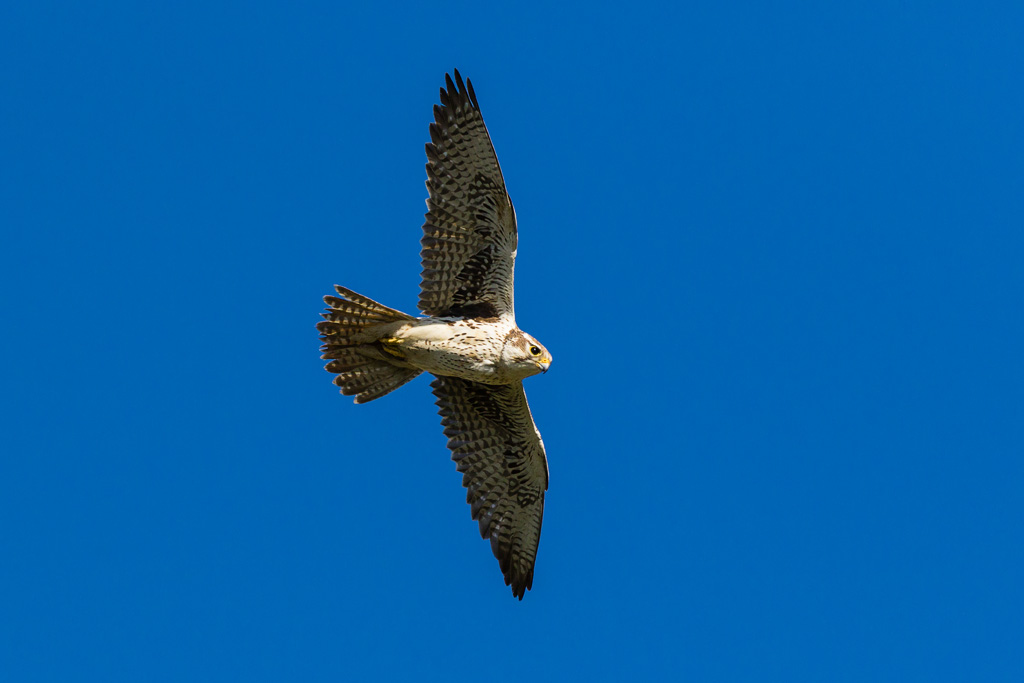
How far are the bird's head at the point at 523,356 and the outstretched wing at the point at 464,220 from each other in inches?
A: 14.7

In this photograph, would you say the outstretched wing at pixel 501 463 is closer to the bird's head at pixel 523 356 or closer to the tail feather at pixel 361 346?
the bird's head at pixel 523 356

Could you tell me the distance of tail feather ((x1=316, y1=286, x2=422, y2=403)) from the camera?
38.4 ft

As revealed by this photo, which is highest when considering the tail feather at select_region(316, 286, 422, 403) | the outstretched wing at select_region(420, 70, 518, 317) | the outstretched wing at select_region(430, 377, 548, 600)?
the outstretched wing at select_region(420, 70, 518, 317)

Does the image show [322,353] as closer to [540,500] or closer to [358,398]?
[358,398]

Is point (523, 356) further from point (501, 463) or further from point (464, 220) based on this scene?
point (501, 463)

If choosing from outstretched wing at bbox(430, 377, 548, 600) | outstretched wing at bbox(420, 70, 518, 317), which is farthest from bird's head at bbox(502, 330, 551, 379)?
outstretched wing at bbox(430, 377, 548, 600)

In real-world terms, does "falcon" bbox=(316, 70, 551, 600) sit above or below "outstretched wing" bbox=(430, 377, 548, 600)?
above

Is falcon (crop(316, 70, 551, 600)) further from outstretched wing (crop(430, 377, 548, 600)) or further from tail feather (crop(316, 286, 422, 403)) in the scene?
outstretched wing (crop(430, 377, 548, 600))

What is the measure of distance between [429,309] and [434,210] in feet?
2.95

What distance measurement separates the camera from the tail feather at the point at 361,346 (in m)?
11.7

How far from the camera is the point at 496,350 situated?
11.7 metres

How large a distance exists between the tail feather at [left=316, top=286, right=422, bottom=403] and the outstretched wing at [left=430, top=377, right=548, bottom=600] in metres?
0.66

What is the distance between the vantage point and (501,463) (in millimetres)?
12805

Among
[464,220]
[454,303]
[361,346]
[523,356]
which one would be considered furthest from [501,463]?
[464,220]
